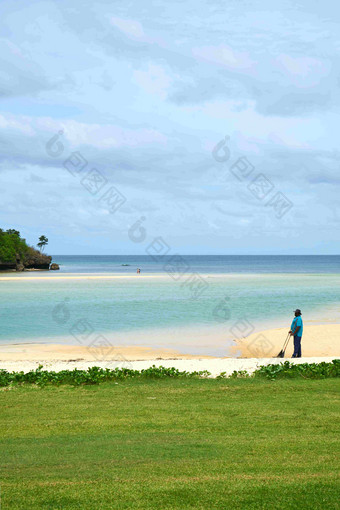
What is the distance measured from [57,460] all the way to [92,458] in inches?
18.0

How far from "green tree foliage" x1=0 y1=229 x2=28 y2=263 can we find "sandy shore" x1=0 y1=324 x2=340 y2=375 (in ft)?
316

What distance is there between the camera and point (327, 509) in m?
5.34

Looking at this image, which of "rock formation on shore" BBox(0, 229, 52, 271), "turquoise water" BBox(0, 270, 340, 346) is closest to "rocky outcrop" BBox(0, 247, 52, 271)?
"rock formation on shore" BBox(0, 229, 52, 271)

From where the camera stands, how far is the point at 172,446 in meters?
7.79

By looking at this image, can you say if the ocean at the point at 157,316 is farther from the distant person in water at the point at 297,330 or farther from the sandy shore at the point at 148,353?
the distant person in water at the point at 297,330

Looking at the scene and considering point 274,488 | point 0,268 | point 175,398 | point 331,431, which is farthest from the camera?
point 0,268

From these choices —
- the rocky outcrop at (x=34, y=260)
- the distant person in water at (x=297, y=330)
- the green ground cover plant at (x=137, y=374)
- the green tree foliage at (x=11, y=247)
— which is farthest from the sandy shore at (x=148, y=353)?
the rocky outcrop at (x=34, y=260)

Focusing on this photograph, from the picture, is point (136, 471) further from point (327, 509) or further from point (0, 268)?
point (0, 268)

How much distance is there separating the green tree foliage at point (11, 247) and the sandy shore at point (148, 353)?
3793 inches

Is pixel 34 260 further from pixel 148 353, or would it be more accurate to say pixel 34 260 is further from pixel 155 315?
pixel 148 353

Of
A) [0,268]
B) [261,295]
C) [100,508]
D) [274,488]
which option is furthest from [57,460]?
[0,268]

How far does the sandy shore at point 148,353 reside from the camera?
56.8ft

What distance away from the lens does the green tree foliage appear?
4609 inches

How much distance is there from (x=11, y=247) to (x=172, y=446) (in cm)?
11684
